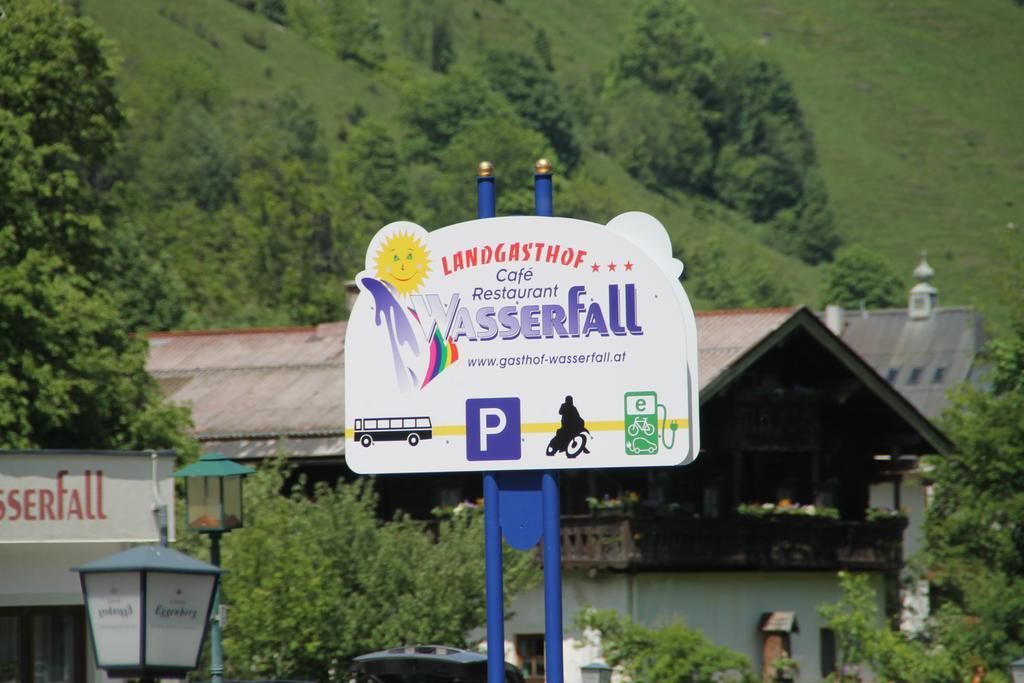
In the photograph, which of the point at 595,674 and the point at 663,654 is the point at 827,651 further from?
the point at 595,674

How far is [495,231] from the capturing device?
55.3 feet

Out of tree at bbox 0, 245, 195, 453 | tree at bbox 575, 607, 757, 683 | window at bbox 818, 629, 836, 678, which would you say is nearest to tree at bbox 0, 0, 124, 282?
tree at bbox 0, 245, 195, 453

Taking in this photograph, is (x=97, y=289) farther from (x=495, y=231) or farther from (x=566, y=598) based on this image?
(x=495, y=231)

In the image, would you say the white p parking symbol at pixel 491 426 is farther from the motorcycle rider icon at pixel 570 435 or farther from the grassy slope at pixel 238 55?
the grassy slope at pixel 238 55

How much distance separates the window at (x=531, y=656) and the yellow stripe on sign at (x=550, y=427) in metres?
18.4

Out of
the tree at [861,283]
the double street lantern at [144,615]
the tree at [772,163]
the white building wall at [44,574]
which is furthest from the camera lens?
the tree at [772,163]

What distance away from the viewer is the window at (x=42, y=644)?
22.1 m

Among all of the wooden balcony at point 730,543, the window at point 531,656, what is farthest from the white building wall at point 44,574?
the window at point 531,656

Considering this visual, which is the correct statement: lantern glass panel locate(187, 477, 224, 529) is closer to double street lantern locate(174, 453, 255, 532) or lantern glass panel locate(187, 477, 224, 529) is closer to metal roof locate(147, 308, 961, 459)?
→ double street lantern locate(174, 453, 255, 532)

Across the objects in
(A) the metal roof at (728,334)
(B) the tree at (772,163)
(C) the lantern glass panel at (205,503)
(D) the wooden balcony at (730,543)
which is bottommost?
(D) the wooden balcony at (730,543)

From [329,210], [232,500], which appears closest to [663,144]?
[329,210]

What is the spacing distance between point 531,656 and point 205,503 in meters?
14.4

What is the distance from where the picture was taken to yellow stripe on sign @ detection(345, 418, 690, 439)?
53.6 ft

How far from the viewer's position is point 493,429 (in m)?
16.8
